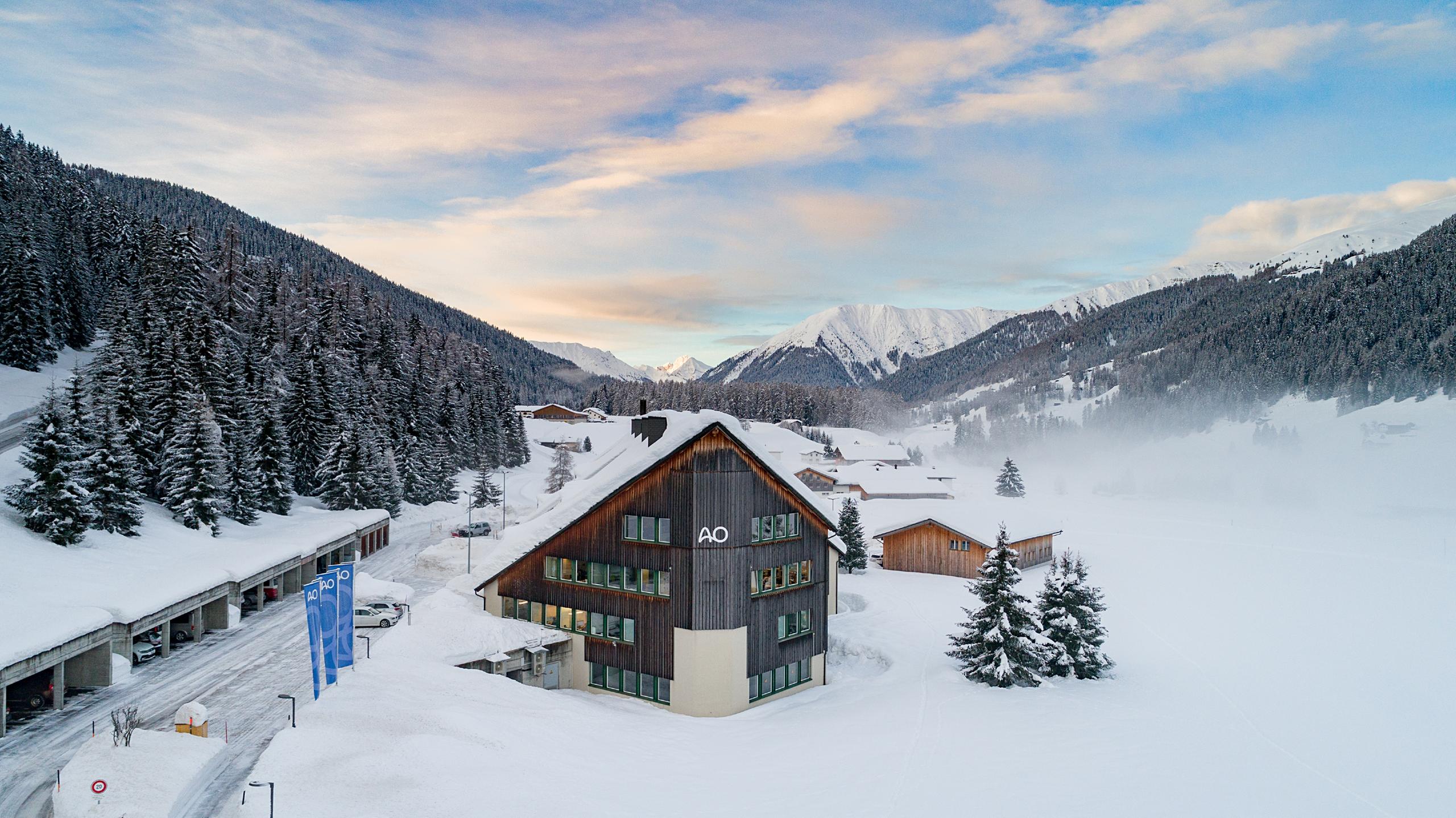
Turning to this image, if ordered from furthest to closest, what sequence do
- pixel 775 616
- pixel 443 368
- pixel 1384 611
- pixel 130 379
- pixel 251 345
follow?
pixel 443 368
pixel 251 345
pixel 1384 611
pixel 130 379
pixel 775 616

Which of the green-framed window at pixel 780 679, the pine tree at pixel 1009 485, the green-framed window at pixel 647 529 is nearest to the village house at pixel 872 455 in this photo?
the pine tree at pixel 1009 485

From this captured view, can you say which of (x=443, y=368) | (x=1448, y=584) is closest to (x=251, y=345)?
(x=443, y=368)

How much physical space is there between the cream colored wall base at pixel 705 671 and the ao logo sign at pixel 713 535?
3.53 metres

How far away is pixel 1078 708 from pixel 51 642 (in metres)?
35.0

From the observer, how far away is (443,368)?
109 m

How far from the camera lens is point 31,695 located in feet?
77.4

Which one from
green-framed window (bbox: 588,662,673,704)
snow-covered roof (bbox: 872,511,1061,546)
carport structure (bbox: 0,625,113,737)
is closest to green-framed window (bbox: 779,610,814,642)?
green-framed window (bbox: 588,662,673,704)

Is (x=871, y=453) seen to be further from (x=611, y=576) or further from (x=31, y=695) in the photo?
(x=31, y=695)

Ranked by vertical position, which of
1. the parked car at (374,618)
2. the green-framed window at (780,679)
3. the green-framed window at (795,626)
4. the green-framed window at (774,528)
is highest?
the green-framed window at (774,528)

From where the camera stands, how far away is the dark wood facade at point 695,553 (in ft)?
93.3

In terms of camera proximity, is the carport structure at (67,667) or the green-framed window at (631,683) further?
the green-framed window at (631,683)

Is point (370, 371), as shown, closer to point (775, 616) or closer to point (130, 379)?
point (130, 379)

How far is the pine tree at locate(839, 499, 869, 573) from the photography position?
192ft

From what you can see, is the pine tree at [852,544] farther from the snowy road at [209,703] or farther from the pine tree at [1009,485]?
the pine tree at [1009,485]
